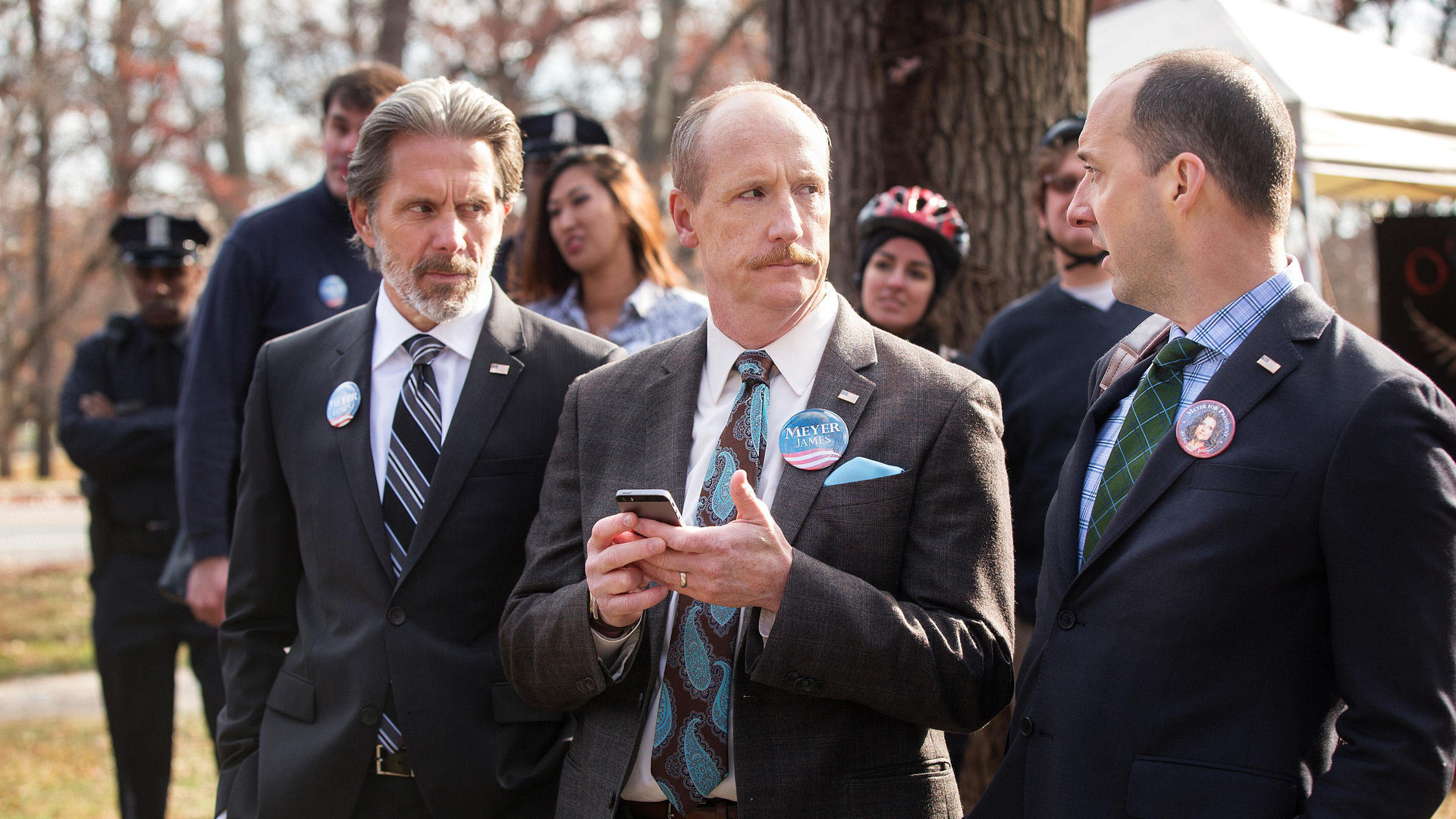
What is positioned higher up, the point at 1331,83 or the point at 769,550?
the point at 1331,83

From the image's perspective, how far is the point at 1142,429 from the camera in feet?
6.72

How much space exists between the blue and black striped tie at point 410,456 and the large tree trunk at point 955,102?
2.26 meters

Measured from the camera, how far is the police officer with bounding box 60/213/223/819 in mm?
5039

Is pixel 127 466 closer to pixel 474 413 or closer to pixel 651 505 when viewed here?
pixel 474 413

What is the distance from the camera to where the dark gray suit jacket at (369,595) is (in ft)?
8.11

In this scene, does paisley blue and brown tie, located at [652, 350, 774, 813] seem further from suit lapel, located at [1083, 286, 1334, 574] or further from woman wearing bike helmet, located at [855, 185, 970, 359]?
woman wearing bike helmet, located at [855, 185, 970, 359]

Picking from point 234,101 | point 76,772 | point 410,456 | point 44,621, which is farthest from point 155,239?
point 234,101

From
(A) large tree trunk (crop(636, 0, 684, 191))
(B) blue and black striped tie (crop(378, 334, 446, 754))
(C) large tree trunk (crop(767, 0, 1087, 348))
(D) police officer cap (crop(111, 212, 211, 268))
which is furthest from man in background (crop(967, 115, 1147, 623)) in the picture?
(A) large tree trunk (crop(636, 0, 684, 191))

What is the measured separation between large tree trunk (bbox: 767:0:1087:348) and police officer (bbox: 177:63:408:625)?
1880 mm

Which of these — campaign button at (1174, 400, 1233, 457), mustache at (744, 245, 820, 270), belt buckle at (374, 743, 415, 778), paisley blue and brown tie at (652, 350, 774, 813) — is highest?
mustache at (744, 245, 820, 270)

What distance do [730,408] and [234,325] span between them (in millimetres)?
2133

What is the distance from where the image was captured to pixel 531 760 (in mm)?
2531

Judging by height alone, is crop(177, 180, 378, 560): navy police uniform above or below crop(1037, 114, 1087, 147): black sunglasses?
below

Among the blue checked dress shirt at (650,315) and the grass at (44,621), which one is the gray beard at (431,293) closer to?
the blue checked dress shirt at (650,315)
